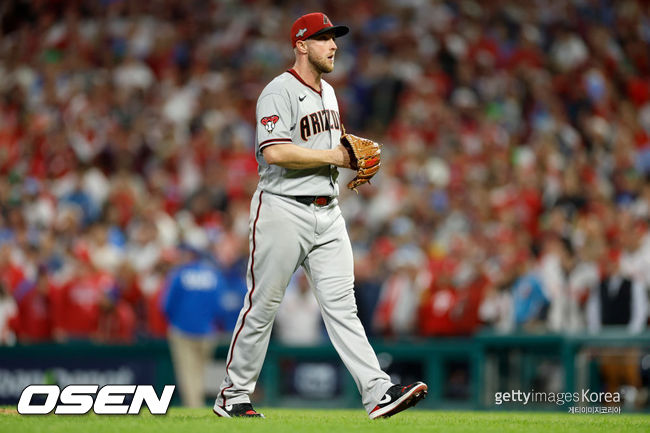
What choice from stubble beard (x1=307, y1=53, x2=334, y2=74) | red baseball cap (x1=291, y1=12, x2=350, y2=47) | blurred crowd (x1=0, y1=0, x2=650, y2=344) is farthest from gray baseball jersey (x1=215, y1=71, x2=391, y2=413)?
blurred crowd (x1=0, y1=0, x2=650, y2=344)

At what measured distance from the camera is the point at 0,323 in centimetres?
1277

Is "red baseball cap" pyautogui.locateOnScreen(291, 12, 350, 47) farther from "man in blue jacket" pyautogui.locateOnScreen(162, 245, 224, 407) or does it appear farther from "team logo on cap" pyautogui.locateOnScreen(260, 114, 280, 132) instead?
"man in blue jacket" pyautogui.locateOnScreen(162, 245, 224, 407)

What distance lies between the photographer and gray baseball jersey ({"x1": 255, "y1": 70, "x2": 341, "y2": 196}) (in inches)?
236

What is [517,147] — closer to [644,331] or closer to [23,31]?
[644,331]

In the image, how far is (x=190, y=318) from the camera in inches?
472

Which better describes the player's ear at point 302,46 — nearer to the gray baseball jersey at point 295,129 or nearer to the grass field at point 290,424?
the gray baseball jersey at point 295,129

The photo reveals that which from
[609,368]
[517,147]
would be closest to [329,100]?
[609,368]

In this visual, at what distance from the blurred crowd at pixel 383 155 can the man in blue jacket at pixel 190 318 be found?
655 mm

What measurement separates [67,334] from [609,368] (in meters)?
6.49
